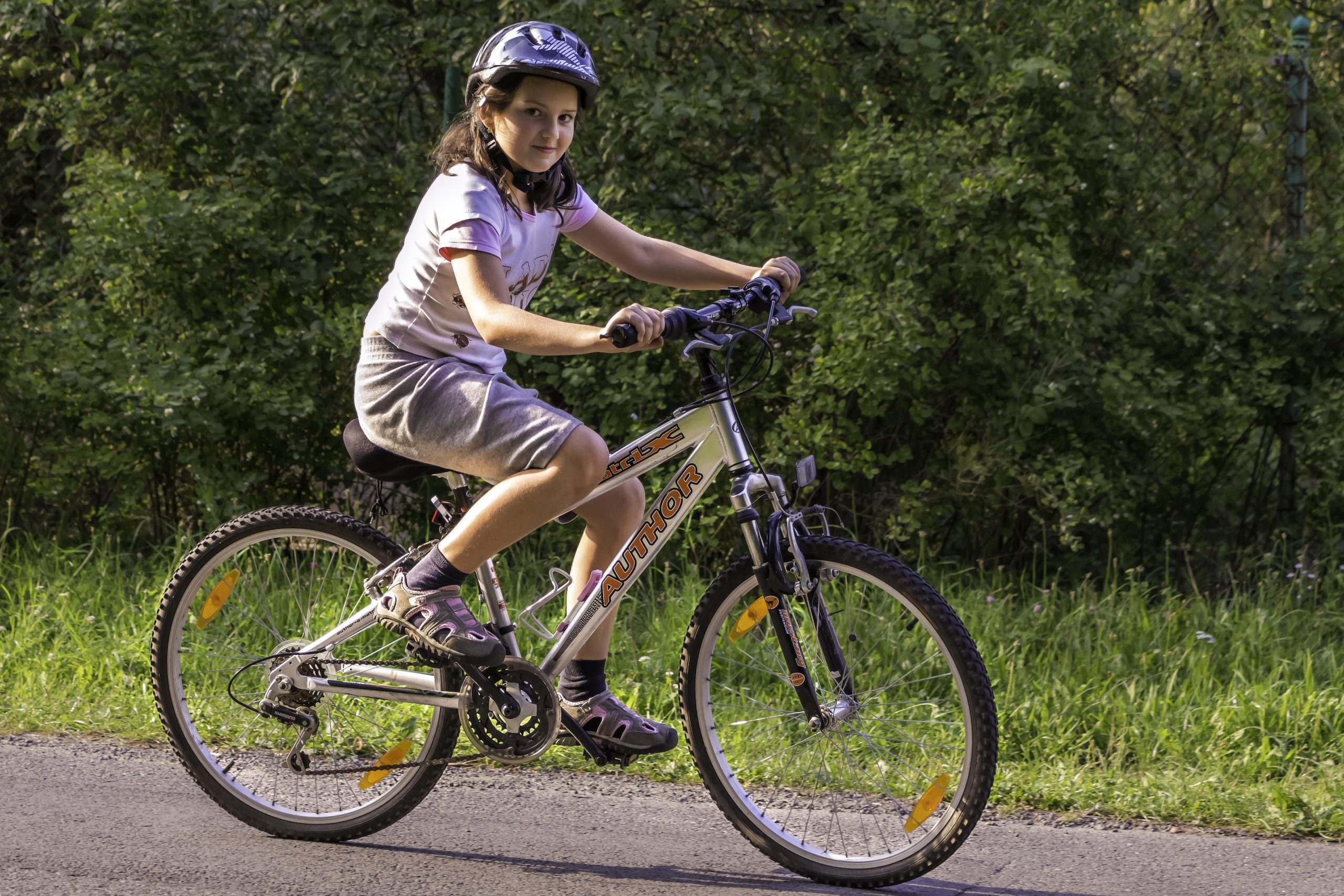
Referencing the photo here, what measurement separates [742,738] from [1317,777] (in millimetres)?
1700

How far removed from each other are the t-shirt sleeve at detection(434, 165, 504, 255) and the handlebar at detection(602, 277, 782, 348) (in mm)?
480

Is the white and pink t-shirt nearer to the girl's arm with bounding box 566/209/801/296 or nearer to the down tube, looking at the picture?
the girl's arm with bounding box 566/209/801/296

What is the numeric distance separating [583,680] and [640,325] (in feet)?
3.66

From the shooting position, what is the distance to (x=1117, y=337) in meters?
6.09

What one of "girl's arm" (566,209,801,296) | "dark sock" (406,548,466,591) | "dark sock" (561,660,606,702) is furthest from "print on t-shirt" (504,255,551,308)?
"dark sock" (561,660,606,702)

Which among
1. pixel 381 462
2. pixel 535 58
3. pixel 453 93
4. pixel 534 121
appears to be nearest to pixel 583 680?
pixel 381 462

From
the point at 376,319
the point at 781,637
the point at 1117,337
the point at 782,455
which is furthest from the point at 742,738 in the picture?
the point at 1117,337

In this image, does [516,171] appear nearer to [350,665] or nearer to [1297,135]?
[350,665]

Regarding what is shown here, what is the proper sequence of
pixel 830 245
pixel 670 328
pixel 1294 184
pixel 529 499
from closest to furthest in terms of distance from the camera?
pixel 670 328 < pixel 529 499 < pixel 830 245 < pixel 1294 184

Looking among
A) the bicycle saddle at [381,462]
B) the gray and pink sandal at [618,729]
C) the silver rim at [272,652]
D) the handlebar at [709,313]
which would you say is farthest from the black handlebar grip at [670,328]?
the silver rim at [272,652]

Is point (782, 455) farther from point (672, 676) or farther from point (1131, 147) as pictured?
point (1131, 147)

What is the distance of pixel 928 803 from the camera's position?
11.5 feet

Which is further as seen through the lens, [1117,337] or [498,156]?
[1117,337]

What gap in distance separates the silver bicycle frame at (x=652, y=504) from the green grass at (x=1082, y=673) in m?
0.90
